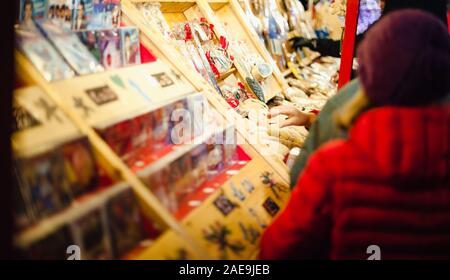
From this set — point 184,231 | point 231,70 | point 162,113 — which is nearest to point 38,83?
point 162,113

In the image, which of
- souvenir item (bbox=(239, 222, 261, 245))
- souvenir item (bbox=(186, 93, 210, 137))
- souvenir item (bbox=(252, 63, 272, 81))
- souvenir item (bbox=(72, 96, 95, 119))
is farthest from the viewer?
souvenir item (bbox=(252, 63, 272, 81))

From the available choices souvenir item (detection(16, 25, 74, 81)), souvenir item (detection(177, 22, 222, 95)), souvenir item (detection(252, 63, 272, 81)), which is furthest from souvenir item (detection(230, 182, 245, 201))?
souvenir item (detection(252, 63, 272, 81))

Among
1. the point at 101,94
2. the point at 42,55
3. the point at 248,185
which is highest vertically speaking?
the point at 42,55

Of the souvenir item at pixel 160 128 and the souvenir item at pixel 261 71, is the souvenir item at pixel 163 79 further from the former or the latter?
the souvenir item at pixel 261 71

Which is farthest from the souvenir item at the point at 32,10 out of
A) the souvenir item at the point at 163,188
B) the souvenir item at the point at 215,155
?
the souvenir item at the point at 215,155

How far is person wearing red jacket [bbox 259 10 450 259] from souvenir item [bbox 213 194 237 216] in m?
0.47

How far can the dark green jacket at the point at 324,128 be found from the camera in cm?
149

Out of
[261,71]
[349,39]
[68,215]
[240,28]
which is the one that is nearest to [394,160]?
[68,215]

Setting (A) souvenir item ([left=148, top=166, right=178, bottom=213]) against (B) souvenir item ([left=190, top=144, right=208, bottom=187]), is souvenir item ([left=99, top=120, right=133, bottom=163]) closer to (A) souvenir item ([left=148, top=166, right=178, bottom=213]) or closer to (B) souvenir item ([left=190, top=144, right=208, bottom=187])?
(A) souvenir item ([left=148, top=166, right=178, bottom=213])

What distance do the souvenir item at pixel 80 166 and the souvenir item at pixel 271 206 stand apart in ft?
2.54

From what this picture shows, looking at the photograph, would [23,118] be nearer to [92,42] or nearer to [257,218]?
[92,42]

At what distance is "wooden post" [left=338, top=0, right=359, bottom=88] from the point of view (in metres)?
2.70

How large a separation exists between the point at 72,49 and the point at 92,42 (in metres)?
0.13

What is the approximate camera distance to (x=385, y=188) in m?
1.11
